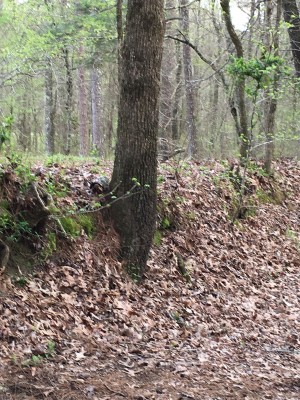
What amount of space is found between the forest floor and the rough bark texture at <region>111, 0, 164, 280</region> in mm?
343

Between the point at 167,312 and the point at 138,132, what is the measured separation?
2.81 meters

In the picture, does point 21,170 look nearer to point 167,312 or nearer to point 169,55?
point 167,312

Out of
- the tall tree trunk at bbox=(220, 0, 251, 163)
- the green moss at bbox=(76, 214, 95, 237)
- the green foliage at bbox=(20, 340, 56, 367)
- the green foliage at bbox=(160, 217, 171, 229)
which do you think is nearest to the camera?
the green foliage at bbox=(20, 340, 56, 367)

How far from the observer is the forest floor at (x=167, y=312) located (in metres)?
5.00

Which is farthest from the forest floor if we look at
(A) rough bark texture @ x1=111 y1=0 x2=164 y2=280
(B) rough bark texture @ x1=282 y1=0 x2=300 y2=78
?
(B) rough bark texture @ x1=282 y1=0 x2=300 y2=78

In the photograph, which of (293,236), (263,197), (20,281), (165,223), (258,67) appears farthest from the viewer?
(263,197)

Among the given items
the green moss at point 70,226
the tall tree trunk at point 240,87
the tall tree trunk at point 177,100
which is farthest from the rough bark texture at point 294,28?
the tall tree trunk at point 177,100

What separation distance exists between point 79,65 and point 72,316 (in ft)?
48.2

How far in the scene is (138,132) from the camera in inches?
303

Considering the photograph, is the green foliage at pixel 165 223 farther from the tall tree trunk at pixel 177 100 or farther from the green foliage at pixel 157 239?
the tall tree trunk at pixel 177 100

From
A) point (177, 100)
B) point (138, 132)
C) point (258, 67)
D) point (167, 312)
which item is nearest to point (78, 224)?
point (138, 132)

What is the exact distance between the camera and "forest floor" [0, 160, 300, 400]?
500cm

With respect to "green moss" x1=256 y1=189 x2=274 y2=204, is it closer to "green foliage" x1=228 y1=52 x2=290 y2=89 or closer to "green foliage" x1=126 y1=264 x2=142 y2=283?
"green foliage" x1=228 y1=52 x2=290 y2=89

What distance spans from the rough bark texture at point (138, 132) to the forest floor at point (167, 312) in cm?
34
